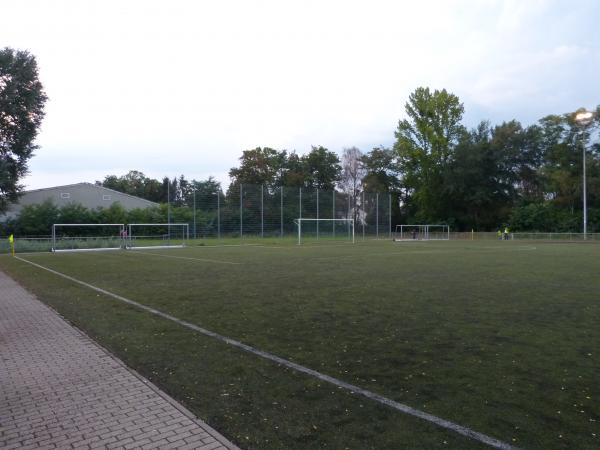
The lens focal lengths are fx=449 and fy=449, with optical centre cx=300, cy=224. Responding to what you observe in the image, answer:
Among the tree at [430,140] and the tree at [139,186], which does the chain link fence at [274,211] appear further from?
the tree at [139,186]

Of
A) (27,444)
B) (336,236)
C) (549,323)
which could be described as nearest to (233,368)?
(27,444)

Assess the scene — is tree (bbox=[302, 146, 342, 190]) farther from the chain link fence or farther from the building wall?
the building wall

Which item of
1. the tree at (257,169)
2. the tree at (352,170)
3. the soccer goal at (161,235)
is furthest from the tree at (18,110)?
the tree at (352,170)

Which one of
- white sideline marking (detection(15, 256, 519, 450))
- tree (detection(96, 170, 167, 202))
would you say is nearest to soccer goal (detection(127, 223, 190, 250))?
white sideline marking (detection(15, 256, 519, 450))

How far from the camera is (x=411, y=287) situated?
10.9 meters

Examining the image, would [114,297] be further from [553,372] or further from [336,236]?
[336,236]

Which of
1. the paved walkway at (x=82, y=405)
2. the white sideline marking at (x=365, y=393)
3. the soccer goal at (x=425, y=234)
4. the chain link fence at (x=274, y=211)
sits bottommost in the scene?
the paved walkway at (x=82, y=405)

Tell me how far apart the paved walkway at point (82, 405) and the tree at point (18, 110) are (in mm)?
19762

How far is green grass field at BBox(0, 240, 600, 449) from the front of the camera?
11.4ft

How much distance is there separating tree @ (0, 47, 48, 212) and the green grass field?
47.4ft

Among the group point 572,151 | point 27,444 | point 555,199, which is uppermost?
point 572,151

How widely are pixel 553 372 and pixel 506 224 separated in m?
54.8

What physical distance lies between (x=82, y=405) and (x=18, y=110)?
2329 centimetres

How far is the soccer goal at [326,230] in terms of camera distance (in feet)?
140
